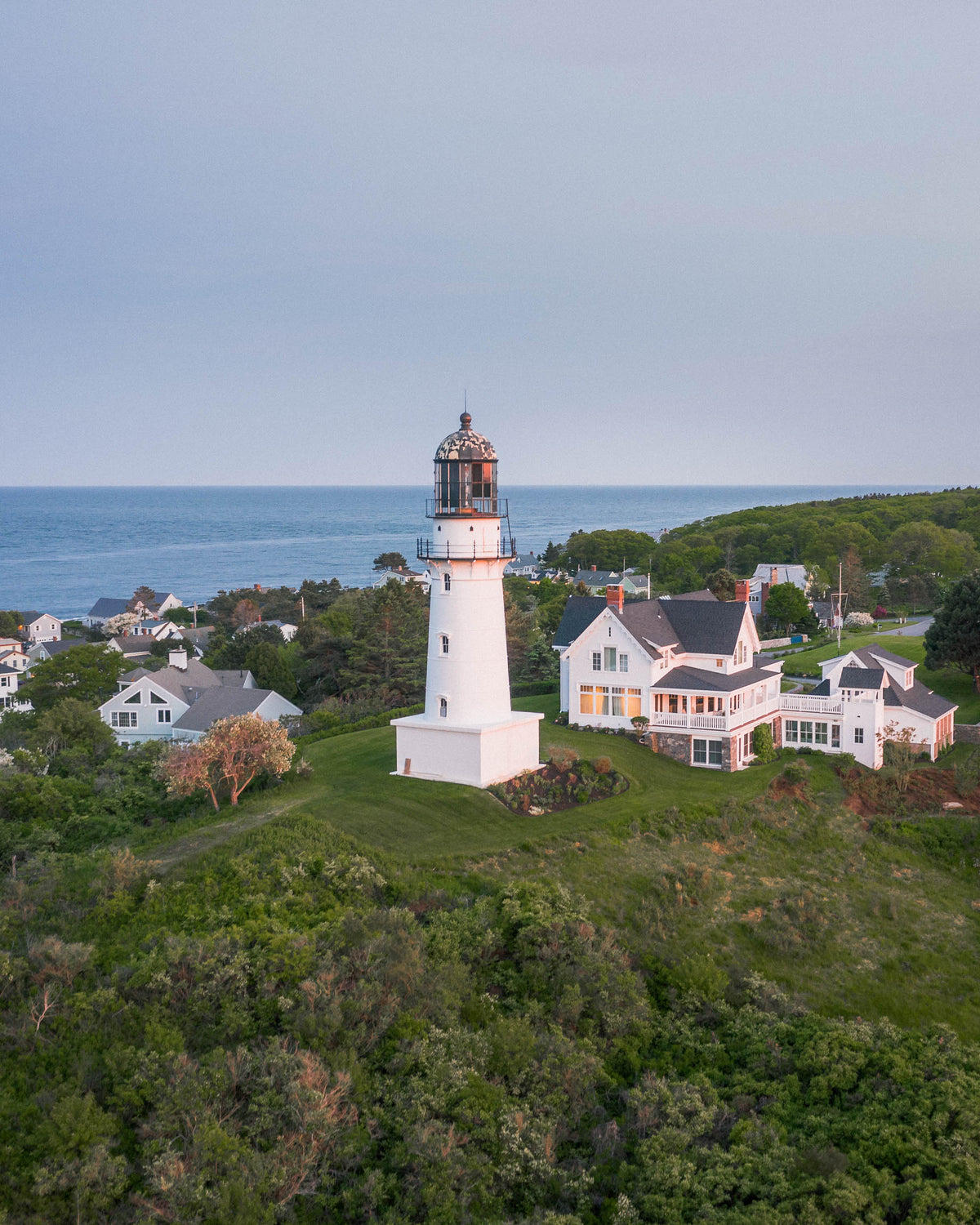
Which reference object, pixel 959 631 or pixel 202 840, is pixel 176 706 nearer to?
pixel 202 840

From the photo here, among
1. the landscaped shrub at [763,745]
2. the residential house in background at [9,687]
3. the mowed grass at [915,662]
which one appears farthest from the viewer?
the residential house in background at [9,687]

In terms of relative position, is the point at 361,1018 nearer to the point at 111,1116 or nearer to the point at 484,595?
the point at 111,1116

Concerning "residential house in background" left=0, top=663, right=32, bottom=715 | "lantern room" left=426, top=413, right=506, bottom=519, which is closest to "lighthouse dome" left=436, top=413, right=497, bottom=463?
"lantern room" left=426, top=413, right=506, bottom=519

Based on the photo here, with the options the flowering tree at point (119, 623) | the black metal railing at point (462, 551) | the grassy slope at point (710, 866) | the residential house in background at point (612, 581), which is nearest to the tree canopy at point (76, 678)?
the grassy slope at point (710, 866)

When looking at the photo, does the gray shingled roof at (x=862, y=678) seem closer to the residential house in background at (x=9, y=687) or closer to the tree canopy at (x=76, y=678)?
the tree canopy at (x=76, y=678)

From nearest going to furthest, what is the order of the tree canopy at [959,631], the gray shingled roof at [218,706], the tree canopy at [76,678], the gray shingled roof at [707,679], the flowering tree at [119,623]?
1. the gray shingled roof at [707,679]
2. the tree canopy at [959,631]
3. the gray shingled roof at [218,706]
4. the tree canopy at [76,678]
5. the flowering tree at [119,623]

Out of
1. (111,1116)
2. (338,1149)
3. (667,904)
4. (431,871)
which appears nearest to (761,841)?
(667,904)

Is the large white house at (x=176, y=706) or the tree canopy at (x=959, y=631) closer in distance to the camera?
the tree canopy at (x=959, y=631)
